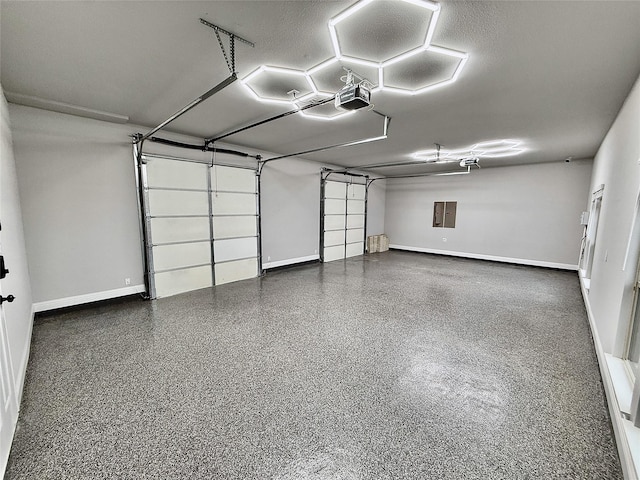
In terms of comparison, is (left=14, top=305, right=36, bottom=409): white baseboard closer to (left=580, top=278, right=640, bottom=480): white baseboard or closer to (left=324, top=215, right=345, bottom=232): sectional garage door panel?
(left=580, top=278, right=640, bottom=480): white baseboard

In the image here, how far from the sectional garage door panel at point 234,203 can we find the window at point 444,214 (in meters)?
6.34

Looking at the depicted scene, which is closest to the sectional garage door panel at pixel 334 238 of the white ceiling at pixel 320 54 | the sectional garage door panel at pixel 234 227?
the sectional garage door panel at pixel 234 227

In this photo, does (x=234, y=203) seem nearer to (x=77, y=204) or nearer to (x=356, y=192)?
(x=77, y=204)

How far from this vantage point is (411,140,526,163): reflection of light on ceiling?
17.1ft

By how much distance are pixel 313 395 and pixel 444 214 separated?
327 inches

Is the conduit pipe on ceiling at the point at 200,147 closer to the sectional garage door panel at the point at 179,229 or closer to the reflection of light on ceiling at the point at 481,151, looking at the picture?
the sectional garage door panel at the point at 179,229

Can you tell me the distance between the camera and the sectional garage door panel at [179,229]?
15.1 feet

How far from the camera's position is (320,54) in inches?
91.3

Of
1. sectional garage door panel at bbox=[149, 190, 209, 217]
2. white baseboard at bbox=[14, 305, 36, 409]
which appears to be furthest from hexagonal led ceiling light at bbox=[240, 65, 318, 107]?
white baseboard at bbox=[14, 305, 36, 409]

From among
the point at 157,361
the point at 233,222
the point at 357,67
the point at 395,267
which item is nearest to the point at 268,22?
the point at 357,67

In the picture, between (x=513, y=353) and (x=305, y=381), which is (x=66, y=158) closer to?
(x=305, y=381)

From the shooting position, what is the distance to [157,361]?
8.61ft

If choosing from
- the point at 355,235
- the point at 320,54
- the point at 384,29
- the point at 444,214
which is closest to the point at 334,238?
the point at 355,235

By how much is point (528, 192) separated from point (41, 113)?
33.8 ft
